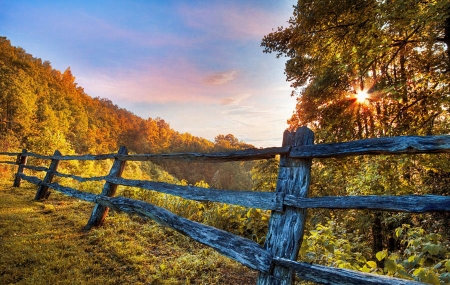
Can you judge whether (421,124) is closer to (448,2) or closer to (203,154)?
(448,2)

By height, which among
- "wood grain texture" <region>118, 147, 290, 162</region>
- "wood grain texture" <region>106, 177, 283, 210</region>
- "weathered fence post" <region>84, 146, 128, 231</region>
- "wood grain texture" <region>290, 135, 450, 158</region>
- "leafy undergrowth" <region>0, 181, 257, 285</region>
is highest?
"wood grain texture" <region>290, 135, 450, 158</region>

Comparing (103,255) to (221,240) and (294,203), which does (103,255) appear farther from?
(294,203)

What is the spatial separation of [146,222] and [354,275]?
14.3ft

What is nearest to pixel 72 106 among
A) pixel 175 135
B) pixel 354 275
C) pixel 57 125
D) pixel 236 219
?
pixel 57 125

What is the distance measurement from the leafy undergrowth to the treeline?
296 inches

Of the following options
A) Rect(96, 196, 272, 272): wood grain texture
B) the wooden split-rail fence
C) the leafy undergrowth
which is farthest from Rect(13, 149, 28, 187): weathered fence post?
the wooden split-rail fence

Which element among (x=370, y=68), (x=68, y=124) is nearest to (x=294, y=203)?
(x=370, y=68)

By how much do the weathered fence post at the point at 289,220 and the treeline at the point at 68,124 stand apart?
9589 millimetres

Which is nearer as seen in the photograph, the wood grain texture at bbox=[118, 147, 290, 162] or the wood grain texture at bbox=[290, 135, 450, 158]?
the wood grain texture at bbox=[290, 135, 450, 158]

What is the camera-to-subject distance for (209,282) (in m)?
2.80

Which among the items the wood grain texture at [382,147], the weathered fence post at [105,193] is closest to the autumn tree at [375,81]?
the wood grain texture at [382,147]

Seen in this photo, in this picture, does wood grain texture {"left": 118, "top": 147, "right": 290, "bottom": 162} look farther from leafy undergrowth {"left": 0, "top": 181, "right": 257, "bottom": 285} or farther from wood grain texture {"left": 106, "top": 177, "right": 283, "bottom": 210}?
leafy undergrowth {"left": 0, "top": 181, "right": 257, "bottom": 285}

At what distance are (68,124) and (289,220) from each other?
45.7 meters

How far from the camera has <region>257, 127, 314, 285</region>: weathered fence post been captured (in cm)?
185
